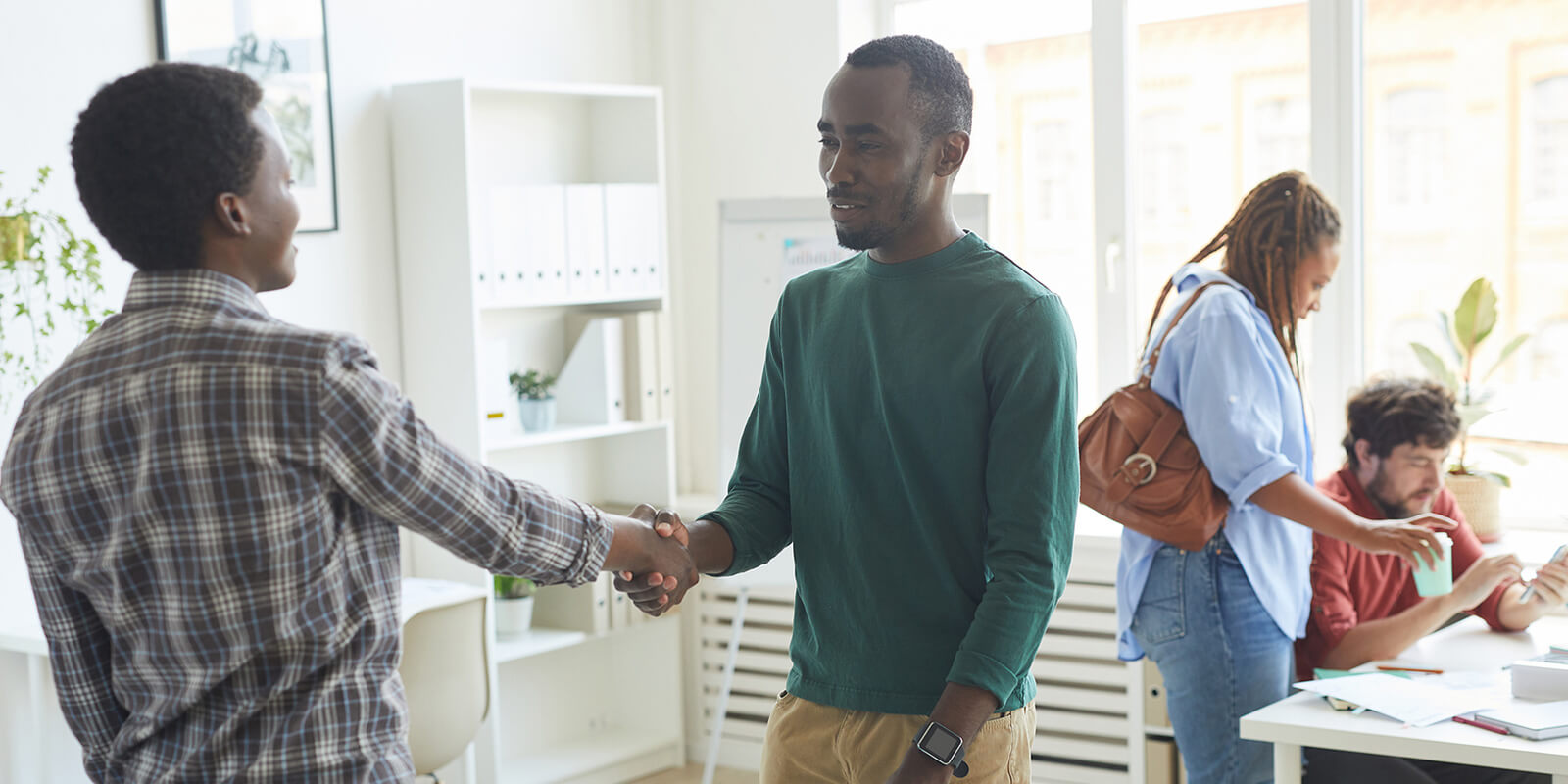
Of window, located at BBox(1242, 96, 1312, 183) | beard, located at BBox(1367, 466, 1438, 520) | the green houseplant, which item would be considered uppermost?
window, located at BBox(1242, 96, 1312, 183)

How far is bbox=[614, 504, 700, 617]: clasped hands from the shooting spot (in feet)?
5.60

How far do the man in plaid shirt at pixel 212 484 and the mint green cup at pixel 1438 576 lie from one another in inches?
76.9

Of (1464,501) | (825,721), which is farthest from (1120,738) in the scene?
(825,721)

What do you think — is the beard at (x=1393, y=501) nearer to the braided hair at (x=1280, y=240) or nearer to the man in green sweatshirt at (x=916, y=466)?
Answer: the braided hair at (x=1280, y=240)

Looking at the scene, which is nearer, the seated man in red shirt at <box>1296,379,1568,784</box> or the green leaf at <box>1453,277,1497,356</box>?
the seated man in red shirt at <box>1296,379,1568,784</box>

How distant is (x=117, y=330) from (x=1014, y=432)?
0.88m

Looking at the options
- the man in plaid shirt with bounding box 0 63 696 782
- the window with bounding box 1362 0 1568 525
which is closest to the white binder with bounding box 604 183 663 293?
the window with bounding box 1362 0 1568 525

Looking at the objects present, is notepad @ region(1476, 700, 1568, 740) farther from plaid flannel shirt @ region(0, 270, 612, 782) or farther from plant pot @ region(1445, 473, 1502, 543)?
plaid flannel shirt @ region(0, 270, 612, 782)

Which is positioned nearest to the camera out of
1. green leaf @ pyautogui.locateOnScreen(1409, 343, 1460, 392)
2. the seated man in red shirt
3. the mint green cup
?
the mint green cup

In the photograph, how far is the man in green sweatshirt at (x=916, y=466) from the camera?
4.94 feet

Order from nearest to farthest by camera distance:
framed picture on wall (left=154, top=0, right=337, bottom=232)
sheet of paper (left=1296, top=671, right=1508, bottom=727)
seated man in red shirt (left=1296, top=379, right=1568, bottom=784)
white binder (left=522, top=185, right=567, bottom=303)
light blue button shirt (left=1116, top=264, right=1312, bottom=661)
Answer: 1. sheet of paper (left=1296, top=671, right=1508, bottom=727)
2. light blue button shirt (left=1116, top=264, right=1312, bottom=661)
3. seated man in red shirt (left=1296, top=379, right=1568, bottom=784)
4. framed picture on wall (left=154, top=0, right=337, bottom=232)
5. white binder (left=522, top=185, right=567, bottom=303)

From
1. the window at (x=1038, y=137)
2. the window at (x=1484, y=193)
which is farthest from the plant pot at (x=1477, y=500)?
the window at (x=1038, y=137)

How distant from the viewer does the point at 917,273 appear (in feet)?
5.37

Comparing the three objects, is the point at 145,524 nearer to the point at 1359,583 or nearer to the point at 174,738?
the point at 174,738
